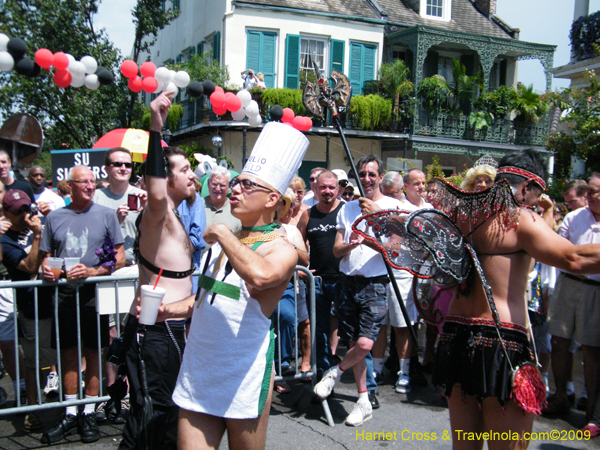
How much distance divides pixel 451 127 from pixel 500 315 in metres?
20.9

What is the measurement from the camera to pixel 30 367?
4613mm

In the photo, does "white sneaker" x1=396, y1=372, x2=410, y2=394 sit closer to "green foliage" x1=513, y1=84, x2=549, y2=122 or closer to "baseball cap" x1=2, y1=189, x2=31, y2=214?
"baseball cap" x1=2, y1=189, x2=31, y2=214

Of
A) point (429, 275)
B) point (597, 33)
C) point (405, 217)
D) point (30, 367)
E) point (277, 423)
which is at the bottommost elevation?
point (277, 423)

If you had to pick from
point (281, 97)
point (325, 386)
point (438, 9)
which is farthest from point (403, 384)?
point (438, 9)

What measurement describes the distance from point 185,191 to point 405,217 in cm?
149

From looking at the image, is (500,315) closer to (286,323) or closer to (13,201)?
(286,323)

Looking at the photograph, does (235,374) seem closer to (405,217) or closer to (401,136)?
(405,217)

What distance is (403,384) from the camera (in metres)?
5.62

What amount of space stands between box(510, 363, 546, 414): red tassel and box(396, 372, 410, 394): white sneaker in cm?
297

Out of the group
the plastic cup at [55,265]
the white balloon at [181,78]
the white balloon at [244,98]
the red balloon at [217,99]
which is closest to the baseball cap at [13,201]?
the plastic cup at [55,265]

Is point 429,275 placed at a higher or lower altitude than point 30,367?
higher

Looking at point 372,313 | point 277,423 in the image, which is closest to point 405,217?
point 372,313

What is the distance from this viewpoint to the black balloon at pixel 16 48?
477cm

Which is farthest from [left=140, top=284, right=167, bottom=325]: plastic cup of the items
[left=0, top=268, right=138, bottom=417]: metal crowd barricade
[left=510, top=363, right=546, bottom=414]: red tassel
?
[left=510, top=363, right=546, bottom=414]: red tassel
